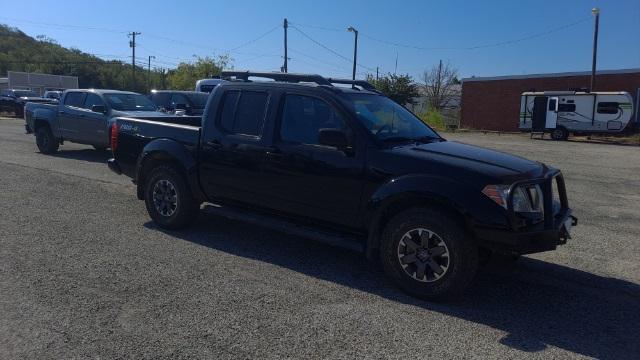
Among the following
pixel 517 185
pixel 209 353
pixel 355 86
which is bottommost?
pixel 209 353

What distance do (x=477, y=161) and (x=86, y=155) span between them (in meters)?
12.1

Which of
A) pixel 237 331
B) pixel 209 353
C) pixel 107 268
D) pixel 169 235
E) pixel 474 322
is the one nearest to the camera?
pixel 209 353

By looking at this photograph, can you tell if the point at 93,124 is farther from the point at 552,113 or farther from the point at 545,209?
the point at 552,113

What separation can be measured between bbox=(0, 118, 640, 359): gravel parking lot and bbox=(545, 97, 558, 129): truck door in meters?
26.5

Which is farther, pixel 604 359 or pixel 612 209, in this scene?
pixel 612 209

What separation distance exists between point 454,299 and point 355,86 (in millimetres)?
2983

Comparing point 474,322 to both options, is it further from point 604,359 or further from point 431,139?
point 431,139

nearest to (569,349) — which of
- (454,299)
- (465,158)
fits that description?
(454,299)

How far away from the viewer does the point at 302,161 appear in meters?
5.43

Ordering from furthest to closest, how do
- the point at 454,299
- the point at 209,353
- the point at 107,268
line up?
the point at 107,268, the point at 454,299, the point at 209,353

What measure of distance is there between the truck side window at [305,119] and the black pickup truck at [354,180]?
12mm

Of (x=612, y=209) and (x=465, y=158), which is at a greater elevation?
(x=465, y=158)

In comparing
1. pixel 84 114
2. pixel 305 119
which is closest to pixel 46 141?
pixel 84 114

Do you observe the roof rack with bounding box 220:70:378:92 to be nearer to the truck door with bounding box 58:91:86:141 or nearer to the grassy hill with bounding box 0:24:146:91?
the truck door with bounding box 58:91:86:141
